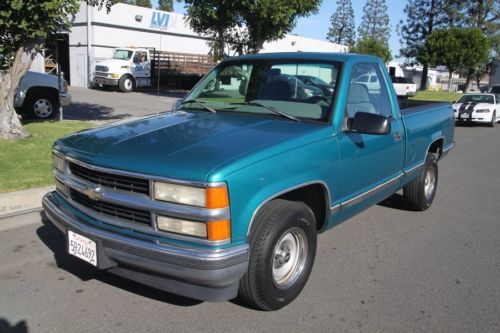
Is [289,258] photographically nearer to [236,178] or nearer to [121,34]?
[236,178]

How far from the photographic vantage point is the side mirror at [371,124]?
3.83 meters

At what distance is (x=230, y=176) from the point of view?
9.55ft

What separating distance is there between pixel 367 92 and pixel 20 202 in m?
4.19

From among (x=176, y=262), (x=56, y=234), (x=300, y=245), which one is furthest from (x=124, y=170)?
(x=56, y=234)

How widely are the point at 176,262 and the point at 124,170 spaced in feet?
2.24

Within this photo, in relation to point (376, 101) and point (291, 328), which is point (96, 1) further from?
→ point (291, 328)

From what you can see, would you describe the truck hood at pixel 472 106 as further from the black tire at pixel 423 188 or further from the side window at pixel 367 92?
the side window at pixel 367 92

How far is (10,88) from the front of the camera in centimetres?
861

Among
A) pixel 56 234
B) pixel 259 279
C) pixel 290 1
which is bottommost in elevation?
pixel 56 234

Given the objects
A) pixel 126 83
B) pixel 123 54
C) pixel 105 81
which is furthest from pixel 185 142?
pixel 123 54

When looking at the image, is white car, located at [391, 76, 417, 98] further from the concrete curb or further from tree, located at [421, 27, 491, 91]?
the concrete curb

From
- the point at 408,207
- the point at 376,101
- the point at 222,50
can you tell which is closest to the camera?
the point at 376,101

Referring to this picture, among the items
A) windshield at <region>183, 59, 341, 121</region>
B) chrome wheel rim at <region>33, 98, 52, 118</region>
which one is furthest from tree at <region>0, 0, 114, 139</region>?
windshield at <region>183, 59, 341, 121</region>

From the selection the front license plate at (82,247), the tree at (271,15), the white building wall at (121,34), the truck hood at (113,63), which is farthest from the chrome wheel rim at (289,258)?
the white building wall at (121,34)
